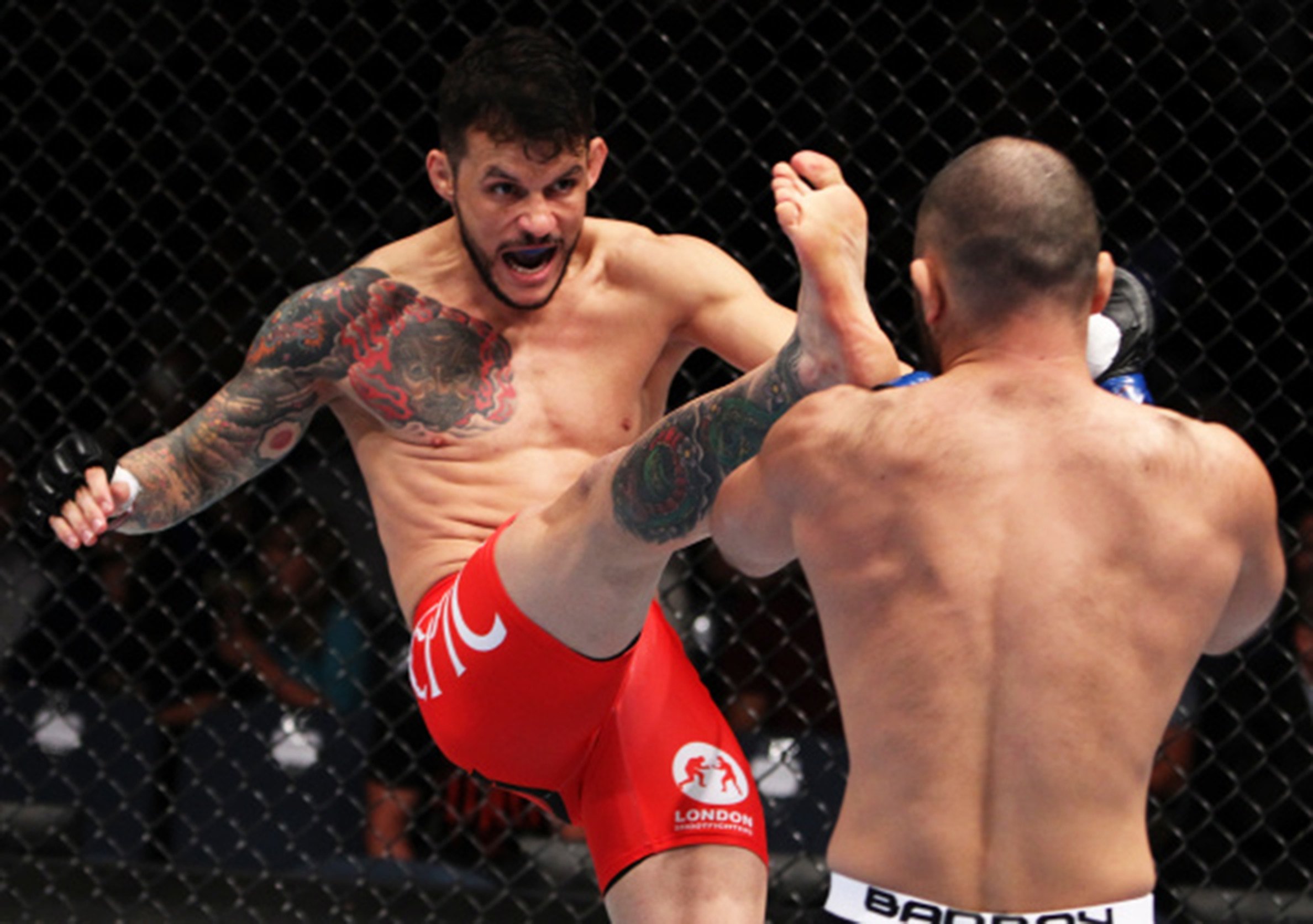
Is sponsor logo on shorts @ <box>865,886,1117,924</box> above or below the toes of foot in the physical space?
below

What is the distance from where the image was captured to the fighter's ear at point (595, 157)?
211 cm

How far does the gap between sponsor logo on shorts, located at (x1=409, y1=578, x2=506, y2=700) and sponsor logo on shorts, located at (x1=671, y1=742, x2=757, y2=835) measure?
26 cm

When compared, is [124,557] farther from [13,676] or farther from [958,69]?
[958,69]

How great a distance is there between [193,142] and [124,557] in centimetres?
80

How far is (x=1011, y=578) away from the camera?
1221mm

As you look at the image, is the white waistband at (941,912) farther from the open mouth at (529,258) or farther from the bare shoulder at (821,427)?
the open mouth at (529,258)

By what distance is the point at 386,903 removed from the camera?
294 centimetres

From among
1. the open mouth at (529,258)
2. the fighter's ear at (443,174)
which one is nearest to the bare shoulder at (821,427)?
the open mouth at (529,258)

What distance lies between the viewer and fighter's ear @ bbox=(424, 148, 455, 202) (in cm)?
215

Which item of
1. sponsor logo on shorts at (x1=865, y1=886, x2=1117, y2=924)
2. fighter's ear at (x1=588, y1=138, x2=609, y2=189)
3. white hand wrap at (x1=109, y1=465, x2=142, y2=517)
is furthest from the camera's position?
fighter's ear at (x1=588, y1=138, x2=609, y2=189)

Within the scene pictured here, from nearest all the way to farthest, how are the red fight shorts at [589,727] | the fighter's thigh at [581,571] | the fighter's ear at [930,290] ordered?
the fighter's ear at [930,290] < the fighter's thigh at [581,571] < the red fight shorts at [589,727]

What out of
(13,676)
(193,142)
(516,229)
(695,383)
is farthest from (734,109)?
(13,676)

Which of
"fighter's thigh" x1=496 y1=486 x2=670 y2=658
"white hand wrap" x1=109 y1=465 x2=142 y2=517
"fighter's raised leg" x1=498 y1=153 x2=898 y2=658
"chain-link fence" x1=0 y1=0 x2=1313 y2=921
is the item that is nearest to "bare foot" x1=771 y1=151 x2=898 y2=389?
"fighter's raised leg" x1=498 y1=153 x2=898 y2=658

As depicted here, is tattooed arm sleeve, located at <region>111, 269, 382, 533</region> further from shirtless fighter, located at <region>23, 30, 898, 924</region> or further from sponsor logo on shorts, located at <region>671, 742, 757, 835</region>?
sponsor logo on shorts, located at <region>671, 742, 757, 835</region>
